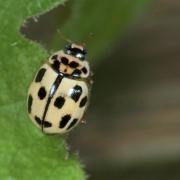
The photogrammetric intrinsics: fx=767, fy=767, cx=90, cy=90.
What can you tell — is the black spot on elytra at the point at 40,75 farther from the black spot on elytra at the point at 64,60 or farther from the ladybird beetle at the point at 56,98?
the black spot on elytra at the point at 64,60

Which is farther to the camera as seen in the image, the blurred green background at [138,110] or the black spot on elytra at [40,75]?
the blurred green background at [138,110]

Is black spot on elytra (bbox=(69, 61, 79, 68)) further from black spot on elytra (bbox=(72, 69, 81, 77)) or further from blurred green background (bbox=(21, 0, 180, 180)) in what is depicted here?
blurred green background (bbox=(21, 0, 180, 180))

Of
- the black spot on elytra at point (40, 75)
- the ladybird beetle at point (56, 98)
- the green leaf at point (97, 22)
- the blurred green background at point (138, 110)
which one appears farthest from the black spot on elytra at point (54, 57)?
the blurred green background at point (138, 110)

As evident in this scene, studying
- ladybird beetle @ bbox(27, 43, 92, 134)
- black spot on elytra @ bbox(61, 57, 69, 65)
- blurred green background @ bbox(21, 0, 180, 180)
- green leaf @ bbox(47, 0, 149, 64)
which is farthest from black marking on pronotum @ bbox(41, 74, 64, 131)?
blurred green background @ bbox(21, 0, 180, 180)

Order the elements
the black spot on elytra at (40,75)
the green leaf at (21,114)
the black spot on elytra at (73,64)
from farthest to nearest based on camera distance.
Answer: the black spot on elytra at (73,64) < the black spot on elytra at (40,75) < the green leaf at (21,114)

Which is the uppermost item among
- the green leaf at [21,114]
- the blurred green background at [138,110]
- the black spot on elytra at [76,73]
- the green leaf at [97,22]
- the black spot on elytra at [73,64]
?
the blurred green background at [138,110]

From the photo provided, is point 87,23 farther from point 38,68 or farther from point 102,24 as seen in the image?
point 38,68

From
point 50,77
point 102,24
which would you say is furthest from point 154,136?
point 50,77
